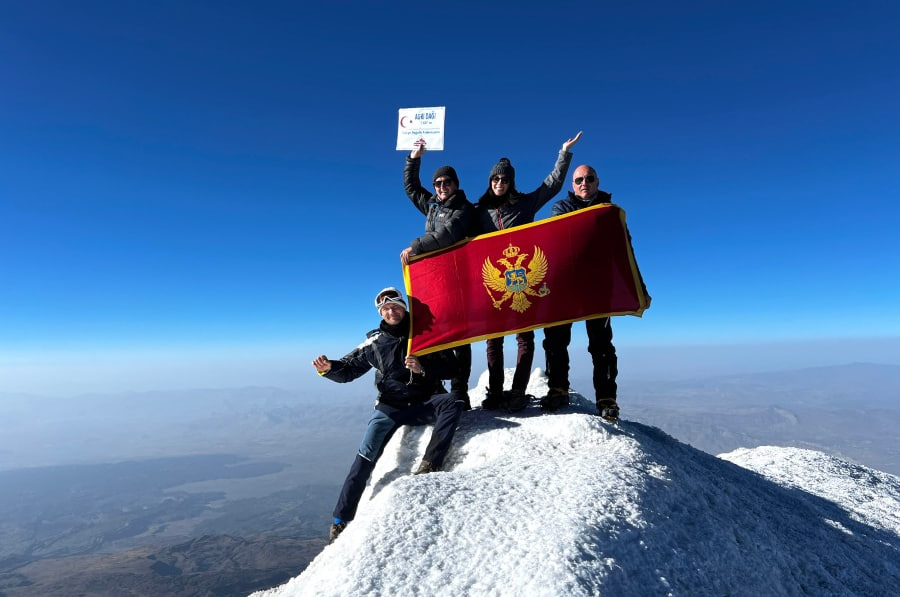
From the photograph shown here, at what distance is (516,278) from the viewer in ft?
25.2

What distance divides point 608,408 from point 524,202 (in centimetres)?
388

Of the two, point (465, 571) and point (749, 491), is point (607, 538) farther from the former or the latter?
point (749, 491)

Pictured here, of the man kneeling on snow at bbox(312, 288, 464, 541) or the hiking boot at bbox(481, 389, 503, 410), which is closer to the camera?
the man kneeling on snow at bbox(312, 288, 464, 541)

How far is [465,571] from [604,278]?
544 cm

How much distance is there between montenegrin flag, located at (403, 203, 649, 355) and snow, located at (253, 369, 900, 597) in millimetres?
1688

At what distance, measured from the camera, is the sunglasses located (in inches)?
296

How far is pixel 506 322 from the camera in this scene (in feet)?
25.3

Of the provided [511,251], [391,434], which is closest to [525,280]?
[511,251]

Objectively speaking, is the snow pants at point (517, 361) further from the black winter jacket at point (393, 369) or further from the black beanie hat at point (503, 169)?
the black beanie hat at point (503, 169)

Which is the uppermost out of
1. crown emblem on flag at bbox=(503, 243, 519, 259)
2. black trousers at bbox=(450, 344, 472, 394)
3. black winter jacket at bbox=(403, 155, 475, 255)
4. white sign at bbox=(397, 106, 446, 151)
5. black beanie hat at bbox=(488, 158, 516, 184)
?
white sign at bbox=(397, 106, 446, 151)

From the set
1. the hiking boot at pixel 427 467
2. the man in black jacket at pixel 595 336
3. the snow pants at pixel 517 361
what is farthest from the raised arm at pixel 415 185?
the hiking boot at pixel 427 467

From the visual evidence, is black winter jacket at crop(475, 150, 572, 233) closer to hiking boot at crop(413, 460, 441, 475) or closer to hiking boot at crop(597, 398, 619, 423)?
hiking boot at crop(597, 398, 619, 423)

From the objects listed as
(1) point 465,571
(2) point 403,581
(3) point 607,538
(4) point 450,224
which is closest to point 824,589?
(3) point 607,538

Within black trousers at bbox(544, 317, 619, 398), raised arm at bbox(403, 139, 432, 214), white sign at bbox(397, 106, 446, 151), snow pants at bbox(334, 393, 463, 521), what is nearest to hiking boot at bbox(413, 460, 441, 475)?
snow pants at bbox(334, 393, 463, 521)
